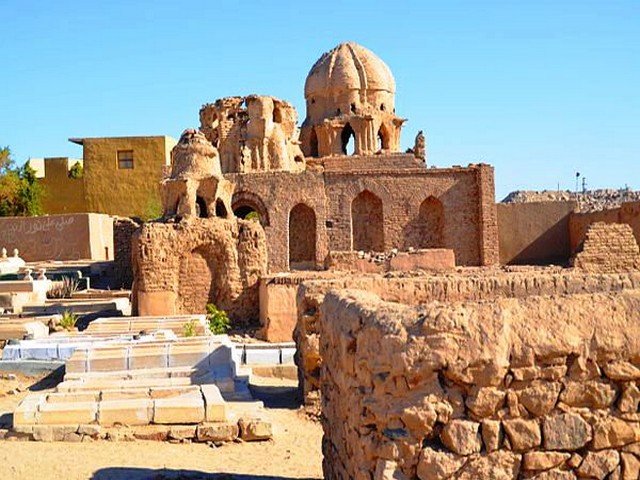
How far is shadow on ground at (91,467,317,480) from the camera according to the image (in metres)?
6.12

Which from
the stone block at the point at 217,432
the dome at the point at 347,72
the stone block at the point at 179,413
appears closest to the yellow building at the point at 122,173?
the dome at the point at 347,72

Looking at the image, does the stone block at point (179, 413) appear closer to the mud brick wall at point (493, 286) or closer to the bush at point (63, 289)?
the mud brick wall at point (493, 286)

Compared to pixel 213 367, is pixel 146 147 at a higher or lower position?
higher

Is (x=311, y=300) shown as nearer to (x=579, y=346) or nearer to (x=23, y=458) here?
(x=23, y=458)

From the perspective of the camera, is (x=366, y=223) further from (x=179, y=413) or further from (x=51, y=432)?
(x=51, y=432)

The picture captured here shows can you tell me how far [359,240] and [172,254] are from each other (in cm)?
1410

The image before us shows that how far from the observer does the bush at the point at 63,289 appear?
67.6 feet

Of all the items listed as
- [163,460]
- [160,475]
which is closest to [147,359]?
[163,460]

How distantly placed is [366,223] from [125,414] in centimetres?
2149

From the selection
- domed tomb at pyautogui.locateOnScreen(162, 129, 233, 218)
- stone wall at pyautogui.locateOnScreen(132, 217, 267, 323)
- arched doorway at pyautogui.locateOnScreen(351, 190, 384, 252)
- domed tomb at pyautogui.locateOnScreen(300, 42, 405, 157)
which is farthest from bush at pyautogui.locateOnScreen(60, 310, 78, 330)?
domed tomb at pyautogui.locateOnScreen(300, 42, 405, 157)

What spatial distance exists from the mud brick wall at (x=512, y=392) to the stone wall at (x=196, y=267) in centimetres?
1181

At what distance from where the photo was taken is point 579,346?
3.55 metres

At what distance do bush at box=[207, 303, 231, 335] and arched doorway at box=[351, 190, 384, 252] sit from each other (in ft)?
44.6

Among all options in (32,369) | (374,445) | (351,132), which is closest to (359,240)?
(351,132)
